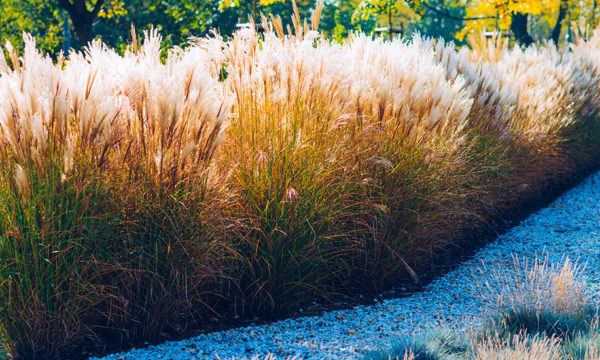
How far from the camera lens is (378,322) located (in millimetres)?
3498

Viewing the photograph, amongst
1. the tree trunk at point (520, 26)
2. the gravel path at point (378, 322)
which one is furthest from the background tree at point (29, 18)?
the gravel path at point (378, 322)

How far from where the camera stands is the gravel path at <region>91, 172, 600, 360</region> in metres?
2.98

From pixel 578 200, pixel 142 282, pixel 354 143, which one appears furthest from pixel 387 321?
pixel 578 200

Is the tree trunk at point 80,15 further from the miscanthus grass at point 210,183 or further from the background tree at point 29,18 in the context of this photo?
the background tree at point 29,18

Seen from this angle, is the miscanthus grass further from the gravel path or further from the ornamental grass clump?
the gravel path

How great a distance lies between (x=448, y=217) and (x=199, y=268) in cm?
214

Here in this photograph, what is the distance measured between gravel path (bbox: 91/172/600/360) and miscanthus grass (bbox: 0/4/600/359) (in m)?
0.16

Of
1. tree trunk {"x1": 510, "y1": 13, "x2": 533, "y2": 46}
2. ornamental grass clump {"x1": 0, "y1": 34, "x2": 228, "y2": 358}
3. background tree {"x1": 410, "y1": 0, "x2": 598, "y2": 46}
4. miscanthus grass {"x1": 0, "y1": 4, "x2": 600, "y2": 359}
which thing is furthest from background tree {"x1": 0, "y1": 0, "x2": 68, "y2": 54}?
ornamental grass clump {"x1": 0, "y1": 34, "x2": 228, "y2": 358}

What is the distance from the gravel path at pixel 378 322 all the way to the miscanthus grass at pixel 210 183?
0.16 meters

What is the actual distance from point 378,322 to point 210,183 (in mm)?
1332

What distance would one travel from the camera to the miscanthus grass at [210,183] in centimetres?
261

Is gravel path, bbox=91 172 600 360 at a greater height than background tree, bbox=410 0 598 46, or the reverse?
background tree, bbox=410 0 598 46

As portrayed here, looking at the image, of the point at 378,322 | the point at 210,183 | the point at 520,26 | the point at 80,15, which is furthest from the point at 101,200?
the point at 520,26

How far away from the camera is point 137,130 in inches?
118
